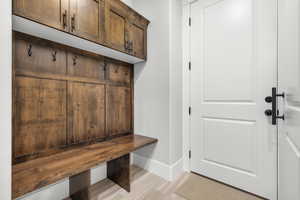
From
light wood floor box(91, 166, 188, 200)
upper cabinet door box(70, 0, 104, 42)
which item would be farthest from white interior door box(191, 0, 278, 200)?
upper cabinet door box(70, 0, 104, 42)

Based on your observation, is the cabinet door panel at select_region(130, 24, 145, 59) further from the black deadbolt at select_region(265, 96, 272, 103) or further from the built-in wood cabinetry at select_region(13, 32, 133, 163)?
the black deadbolt at select_region(265, 96, 272, 103)

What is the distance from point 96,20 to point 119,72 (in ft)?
2.34

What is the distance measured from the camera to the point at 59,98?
4.58 feet

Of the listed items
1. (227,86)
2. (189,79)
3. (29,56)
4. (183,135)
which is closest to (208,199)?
(183,135)

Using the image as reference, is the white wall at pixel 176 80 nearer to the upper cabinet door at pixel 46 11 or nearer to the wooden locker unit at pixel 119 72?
the wooden locker unit at pixel 119 72

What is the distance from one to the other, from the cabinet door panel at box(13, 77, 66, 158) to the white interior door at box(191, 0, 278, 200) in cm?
158

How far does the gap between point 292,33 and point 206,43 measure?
3.67ft

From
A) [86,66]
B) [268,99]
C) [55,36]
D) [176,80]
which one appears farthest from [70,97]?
[268,99]

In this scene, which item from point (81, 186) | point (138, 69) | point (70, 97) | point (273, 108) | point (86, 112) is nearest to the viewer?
point (273, 108)

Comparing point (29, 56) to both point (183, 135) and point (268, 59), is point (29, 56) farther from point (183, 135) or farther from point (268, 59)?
point (268, 59)

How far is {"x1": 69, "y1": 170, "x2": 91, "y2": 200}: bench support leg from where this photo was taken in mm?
1269

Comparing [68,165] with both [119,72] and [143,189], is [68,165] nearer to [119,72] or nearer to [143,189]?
[143,189]

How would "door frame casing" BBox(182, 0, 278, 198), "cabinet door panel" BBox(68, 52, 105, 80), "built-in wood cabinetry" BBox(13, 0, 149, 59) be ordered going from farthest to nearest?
"door frame casing" BBox(182, 0, 278, 198)
"cabinet door panel" BBox(68, 52, 105, 80)
"built-in wood cabinetry" BBox(13, 0, 149, 59)

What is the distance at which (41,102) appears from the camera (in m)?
1.28
